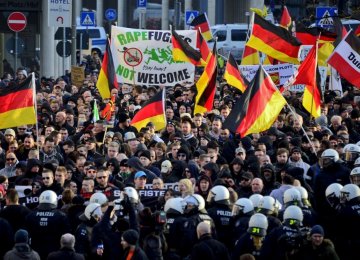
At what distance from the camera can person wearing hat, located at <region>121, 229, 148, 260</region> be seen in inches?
542

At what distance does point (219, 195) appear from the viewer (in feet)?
51.4

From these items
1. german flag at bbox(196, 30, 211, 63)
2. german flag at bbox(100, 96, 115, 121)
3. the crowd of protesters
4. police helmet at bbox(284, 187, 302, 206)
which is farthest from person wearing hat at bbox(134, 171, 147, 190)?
german flag at bbox(196, 30, 211, 63)

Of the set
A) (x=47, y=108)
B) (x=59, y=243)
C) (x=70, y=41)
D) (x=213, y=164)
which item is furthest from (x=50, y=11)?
(x=59, y=243)

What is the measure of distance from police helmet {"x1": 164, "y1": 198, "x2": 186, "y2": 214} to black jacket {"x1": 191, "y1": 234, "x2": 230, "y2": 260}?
122 cm

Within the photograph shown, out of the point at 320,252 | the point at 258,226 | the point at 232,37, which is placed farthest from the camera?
the point at 232,37

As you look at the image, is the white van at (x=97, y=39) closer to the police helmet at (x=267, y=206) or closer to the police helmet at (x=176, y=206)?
the police helmet at (x=176, y=206)

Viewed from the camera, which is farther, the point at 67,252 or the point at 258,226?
the point at 258,226

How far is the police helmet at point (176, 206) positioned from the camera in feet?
50.5

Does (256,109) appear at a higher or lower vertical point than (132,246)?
higher

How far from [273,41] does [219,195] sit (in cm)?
1002

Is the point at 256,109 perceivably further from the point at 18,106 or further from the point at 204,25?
the point at 204,25

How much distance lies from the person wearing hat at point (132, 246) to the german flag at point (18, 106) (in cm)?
A: 744

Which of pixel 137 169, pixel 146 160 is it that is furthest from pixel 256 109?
pixel 137 169

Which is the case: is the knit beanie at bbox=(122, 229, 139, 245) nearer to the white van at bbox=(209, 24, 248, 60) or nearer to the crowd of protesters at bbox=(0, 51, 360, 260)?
the crowd of protesters at bbox=(0, 51, 360, 260)
